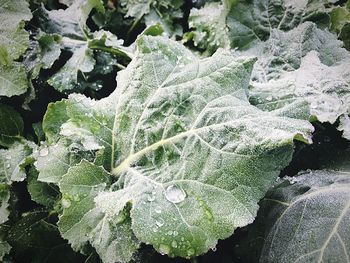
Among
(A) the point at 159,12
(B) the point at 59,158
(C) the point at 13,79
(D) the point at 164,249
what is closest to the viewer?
(D) the point at 164,249

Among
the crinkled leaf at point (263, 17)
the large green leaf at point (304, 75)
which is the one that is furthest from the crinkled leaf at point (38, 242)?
the crinkled leaf at point (263, 17)

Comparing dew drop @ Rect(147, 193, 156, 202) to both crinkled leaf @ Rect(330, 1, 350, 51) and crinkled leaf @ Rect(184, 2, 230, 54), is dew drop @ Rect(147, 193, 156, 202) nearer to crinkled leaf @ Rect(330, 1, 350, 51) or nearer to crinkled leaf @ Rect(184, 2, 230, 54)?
crinkled leaf @ Rect(184, 2, 230, 54)

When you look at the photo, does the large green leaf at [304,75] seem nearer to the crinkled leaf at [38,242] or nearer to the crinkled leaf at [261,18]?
the crinkled leaf at [261,18]


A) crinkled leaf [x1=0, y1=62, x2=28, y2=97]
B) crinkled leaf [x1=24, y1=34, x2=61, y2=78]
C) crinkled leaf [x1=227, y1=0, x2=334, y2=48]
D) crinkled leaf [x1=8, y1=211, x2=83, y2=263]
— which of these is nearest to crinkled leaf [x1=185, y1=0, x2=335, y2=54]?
crinkled leaf [x1=227, y1=0, x2=334, y2=48]

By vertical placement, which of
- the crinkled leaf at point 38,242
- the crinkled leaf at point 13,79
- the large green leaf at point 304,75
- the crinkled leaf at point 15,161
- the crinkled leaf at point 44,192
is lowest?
the crinkled leaf at point 38,242

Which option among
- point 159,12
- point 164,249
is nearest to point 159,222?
point 164,249

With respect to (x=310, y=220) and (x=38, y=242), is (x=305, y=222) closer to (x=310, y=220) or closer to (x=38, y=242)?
(x=310, y=220)

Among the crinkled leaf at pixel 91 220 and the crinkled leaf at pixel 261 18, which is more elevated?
the crinkled leaf at pixel 261 18
